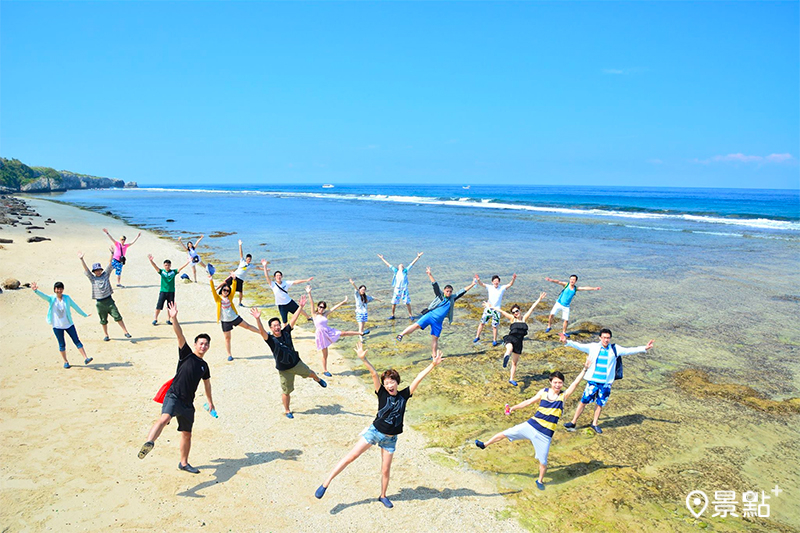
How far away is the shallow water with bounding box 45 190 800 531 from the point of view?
6953 mm

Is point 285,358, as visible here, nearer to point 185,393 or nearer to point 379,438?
point 185,393

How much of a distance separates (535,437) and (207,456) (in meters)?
5.14

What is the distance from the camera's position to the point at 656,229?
146ft

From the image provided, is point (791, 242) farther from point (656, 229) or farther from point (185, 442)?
point (185, 442)

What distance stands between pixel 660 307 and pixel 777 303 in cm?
476

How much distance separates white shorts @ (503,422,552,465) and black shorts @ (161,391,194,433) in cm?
473

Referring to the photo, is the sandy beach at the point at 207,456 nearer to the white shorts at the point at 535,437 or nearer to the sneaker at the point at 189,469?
the sneaker at the point at 189,469

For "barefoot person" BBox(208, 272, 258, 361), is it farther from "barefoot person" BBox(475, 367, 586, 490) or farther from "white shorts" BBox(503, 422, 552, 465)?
"barefoot person" BBox(475, 367, 586, 490)

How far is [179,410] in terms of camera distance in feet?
21.2

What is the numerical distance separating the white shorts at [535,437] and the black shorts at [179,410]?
4735mm

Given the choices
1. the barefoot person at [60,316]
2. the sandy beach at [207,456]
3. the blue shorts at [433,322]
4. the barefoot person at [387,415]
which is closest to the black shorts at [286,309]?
the sandy beach at [207,456]

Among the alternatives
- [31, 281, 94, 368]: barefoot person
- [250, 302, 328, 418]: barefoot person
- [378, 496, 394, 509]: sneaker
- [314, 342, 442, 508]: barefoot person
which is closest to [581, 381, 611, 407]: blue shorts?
[314, 342, 442, 508]: barefoot person

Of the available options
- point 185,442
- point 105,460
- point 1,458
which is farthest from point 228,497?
point 1,458

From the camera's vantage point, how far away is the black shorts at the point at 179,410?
6.44 m
